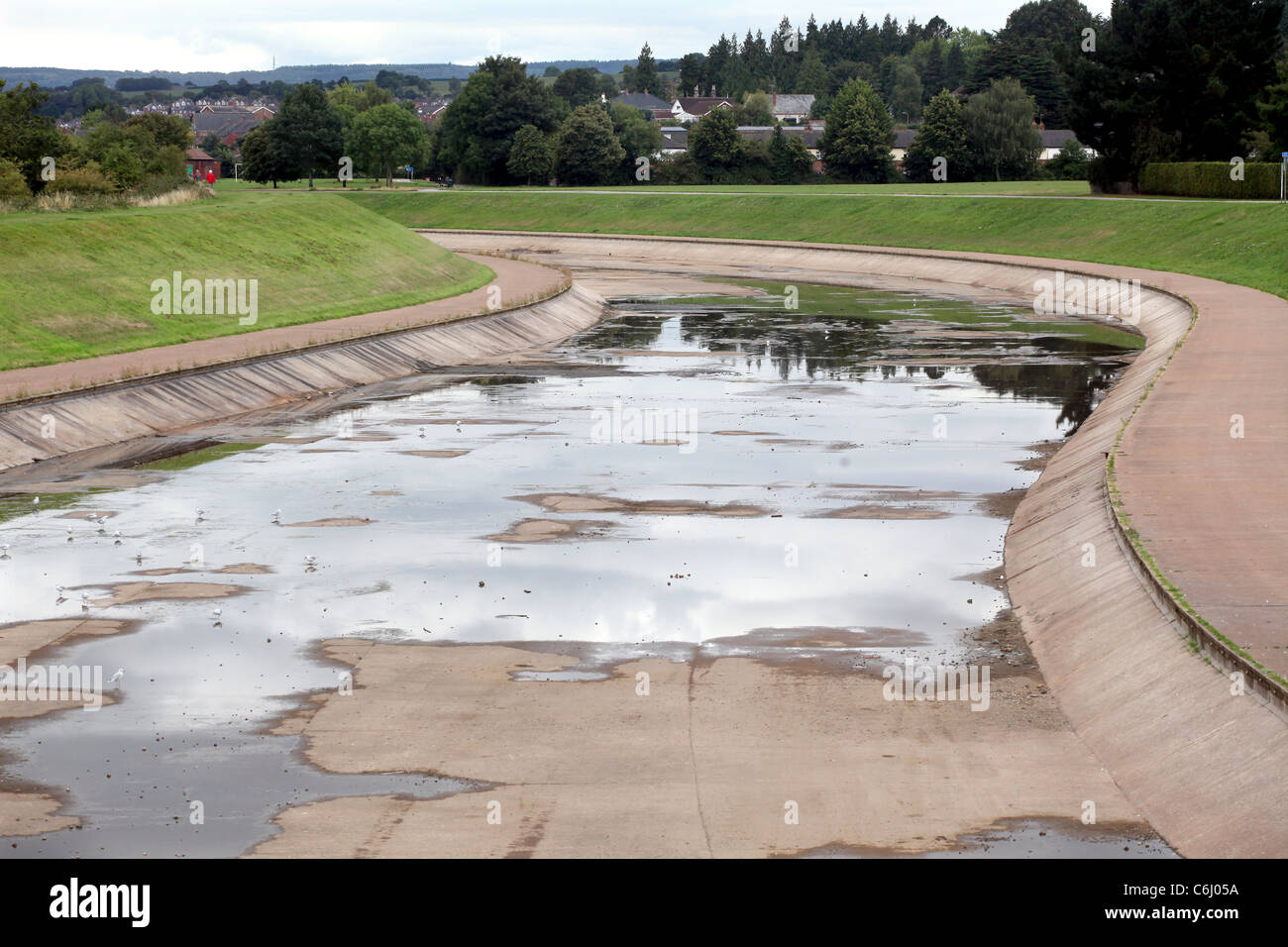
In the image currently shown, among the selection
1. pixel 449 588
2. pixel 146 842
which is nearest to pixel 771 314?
pixel 449 588

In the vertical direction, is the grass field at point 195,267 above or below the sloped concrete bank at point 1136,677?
above

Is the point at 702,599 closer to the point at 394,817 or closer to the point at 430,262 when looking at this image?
the point at 394,817

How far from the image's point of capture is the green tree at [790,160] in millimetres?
134000

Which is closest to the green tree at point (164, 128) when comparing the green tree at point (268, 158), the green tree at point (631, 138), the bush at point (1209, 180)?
the green tree at point (268, 158)

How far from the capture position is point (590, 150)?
13362 centimetres

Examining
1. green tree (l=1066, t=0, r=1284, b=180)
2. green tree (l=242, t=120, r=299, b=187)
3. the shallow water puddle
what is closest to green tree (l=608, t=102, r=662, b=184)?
green tree (l=242, t=120, r=299, b=187)

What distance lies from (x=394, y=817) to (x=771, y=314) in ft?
163

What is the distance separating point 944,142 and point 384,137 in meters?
50.2

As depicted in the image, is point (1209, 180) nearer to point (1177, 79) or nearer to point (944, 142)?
point (1177, 79)

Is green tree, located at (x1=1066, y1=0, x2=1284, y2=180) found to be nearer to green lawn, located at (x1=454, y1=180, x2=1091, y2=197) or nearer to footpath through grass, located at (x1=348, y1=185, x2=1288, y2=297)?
green lawn, located at (x1=454, y1=180, x2=1091, y2=197)

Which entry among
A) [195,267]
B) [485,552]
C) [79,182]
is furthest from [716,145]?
[485,552]

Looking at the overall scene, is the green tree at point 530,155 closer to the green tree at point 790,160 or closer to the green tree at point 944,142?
the green tree at point 790,160

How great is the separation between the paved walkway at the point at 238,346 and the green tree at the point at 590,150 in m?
70.7

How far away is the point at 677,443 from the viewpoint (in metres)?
33.4
